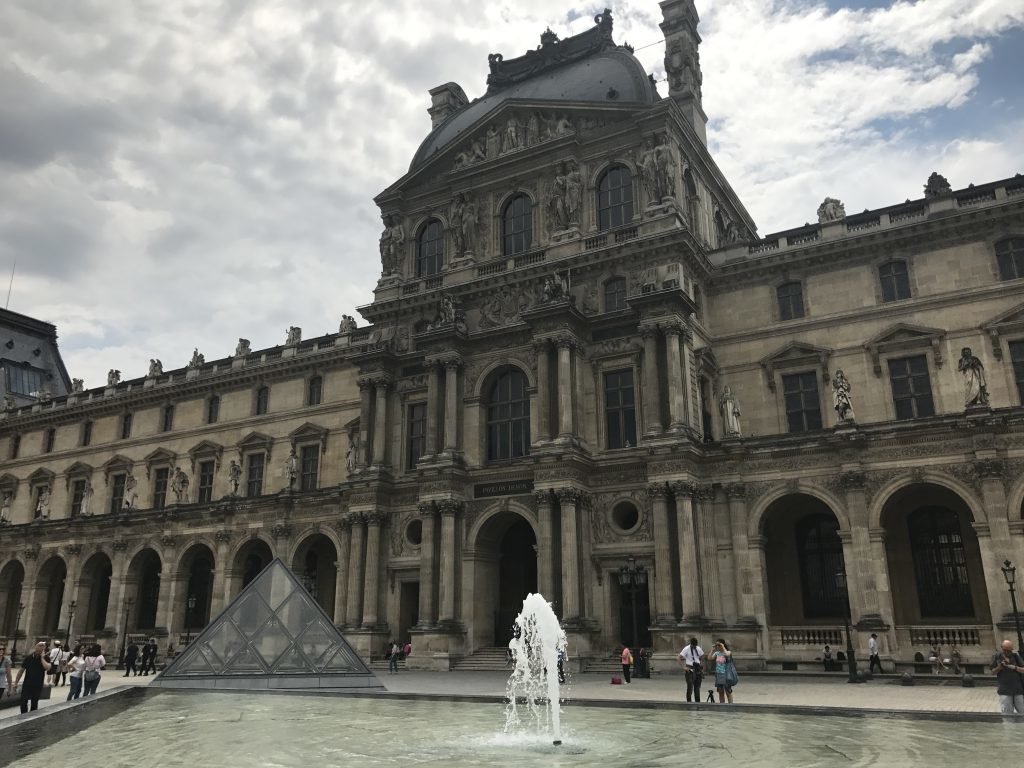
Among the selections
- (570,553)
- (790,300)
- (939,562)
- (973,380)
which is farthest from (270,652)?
(790,300)

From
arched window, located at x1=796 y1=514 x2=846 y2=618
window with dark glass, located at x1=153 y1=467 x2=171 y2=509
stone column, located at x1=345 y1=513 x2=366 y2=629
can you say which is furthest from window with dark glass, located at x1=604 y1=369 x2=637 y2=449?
window with dark glass, located at x1=153 y1=467 x2=171 y2=509

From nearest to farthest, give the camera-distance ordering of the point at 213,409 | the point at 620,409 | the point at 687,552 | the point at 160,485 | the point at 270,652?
the point at 270,652
the point at 687,552
the point at 620,409
the point at 213,409
the point at 160,485

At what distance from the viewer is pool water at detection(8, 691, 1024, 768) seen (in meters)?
12.6

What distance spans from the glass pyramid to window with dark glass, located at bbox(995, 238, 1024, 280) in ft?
91.2

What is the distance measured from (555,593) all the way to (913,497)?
1420 centimetres

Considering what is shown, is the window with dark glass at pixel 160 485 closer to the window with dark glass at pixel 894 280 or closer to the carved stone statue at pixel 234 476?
the carved stone statue at pixel 234 476

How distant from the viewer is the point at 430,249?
4359cm

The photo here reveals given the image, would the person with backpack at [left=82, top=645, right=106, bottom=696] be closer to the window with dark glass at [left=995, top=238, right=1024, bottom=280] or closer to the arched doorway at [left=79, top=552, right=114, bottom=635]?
the arched doorway at [left=79, top=552, right=114, bottom=635]

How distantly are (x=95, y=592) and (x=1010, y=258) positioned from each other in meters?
53.3

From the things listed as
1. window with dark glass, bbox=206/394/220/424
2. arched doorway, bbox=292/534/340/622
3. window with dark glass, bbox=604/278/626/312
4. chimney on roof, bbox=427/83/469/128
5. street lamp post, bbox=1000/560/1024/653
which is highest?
chimney on roof, bbox=427/83/469/128

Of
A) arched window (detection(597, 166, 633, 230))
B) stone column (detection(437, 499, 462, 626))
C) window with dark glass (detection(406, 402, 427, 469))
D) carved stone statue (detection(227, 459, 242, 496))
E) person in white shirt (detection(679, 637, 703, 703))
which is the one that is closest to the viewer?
person in white shirt (detection(679, 637, 703, 703))

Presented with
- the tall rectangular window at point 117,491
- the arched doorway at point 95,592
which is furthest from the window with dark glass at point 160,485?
the arched doorway at point 95,592

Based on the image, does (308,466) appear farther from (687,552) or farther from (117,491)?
(687,552)

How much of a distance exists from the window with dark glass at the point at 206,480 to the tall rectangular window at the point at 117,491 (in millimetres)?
7049
